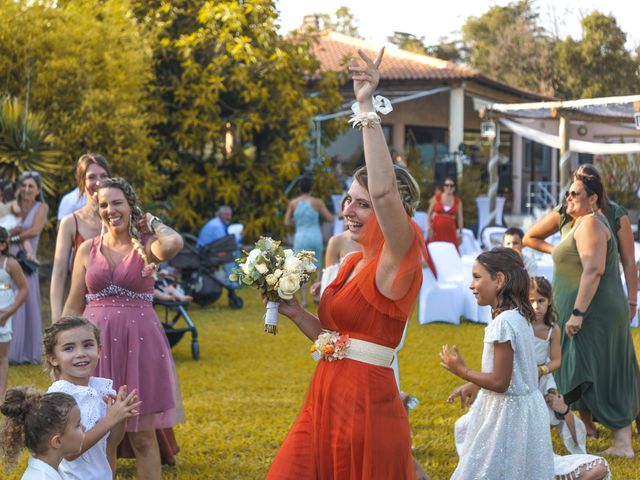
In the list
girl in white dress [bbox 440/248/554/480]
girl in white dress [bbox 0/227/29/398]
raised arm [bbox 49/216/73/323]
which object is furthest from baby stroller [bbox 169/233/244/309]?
girl in white dress [bbox 440/248/554/480]

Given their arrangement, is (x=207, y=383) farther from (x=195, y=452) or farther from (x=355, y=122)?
(x=355, y=122)

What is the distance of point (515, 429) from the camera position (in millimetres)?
5094

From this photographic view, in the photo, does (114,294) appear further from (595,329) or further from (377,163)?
(595,329)

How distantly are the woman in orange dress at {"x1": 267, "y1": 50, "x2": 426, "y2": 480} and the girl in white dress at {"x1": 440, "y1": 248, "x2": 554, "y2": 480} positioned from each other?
1.07 m

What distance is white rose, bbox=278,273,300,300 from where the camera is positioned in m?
4.14

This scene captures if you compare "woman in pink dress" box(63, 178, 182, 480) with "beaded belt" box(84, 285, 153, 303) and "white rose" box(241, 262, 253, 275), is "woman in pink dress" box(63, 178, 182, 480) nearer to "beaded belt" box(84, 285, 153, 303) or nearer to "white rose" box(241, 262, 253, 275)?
"beaded belt" box(84, 285, 153, 303)

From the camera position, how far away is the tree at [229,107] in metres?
20.1

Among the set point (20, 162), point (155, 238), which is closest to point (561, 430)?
point (155, 238)

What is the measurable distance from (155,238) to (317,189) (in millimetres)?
16261

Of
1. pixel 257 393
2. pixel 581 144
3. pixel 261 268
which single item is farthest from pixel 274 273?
pixel 581 144

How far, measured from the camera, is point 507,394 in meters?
5.12

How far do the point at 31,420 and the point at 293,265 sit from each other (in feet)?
4.03

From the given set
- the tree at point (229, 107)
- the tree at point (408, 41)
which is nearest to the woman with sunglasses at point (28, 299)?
the tree at point (229, 107)

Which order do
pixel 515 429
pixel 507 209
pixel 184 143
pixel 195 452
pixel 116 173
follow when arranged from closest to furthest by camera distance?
pixel 515 429
pixel 195 452
pixel 116 173
pixel 184 143
pixel 507 209
